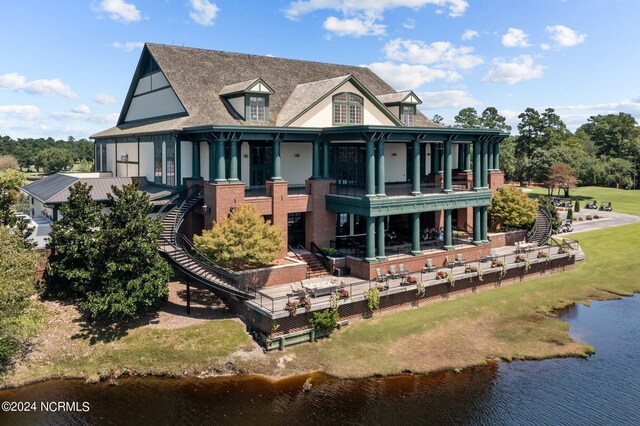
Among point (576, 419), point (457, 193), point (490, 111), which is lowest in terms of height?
point (576, 419)

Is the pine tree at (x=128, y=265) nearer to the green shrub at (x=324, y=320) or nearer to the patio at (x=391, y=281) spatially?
the patio at (x=391, y=281)

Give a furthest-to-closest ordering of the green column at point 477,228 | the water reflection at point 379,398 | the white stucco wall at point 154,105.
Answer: the green column at point 477,228 < the white stucco wall at point 154,105 < the water reflection at point 379,398

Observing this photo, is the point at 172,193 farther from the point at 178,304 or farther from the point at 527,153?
the point at 527,153

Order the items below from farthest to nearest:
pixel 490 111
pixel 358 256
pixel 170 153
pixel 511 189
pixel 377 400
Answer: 1. pixel 490 111
2. pixel 511 189
3. pixel 170 153
4. pixel 358 256
5. pixel 377 400

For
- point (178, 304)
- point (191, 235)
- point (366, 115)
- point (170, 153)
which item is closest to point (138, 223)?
point (178, 304)

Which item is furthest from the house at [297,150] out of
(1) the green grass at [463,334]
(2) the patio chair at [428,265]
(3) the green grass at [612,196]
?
(3) the green grass at [612,196]

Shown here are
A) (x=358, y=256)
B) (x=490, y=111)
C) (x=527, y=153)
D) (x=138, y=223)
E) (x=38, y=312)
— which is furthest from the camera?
(x=490, y=111)
